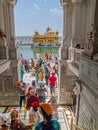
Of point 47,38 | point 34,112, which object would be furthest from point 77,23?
point 47,38

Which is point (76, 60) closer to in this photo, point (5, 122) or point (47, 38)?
point (5, 122)

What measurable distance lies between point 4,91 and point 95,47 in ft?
21.1

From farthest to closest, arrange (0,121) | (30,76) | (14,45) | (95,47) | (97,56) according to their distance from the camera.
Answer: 1. (30,76)
2. (14,45)
3. (95,47)
4. (97,56)
5. (0,121)

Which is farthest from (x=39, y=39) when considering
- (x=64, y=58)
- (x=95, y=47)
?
(x=95, y=47)

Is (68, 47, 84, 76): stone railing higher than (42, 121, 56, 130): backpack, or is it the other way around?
(68, 47, 84, 76): stone railing

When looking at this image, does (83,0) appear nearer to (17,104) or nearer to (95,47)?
(95,47)

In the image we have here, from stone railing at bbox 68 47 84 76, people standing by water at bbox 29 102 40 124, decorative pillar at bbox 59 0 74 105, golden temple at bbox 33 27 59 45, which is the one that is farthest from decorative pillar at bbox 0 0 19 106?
golden temple at bbox 33 27 59 45

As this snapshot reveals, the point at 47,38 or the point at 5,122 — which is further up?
the point at 47,38

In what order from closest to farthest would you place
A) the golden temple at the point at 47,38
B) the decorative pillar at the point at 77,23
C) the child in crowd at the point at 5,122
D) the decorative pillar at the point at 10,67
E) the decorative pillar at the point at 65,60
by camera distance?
the child in crowd at the point at 5,122, the decorative pillar at the point at 77,23, the decorative pillar at the point at 10,67, the decorative pillar at the point at 65,60, the golden temple at the point at 47,38

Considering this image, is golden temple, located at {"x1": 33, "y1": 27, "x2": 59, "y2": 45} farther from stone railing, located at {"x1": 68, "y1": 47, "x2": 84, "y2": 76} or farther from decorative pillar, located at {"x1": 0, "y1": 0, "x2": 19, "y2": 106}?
stone railing, located at {"x1": 68, "y1": 47, "x2": 84, "y2": 76}

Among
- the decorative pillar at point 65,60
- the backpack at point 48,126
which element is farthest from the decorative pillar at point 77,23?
the backpack at point 48,126

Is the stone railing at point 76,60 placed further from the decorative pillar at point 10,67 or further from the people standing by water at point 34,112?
the decorative pillar at point 10,67

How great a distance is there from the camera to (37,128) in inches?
100

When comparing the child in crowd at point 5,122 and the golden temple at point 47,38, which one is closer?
the child in crowd at point 5,122
